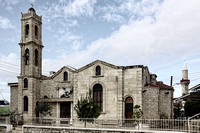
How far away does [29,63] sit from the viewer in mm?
29109

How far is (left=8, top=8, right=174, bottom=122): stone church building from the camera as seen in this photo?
24297 millimetres

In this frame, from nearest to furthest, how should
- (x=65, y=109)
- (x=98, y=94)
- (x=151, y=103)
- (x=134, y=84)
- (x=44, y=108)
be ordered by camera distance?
1. (x=151, y=103)
2. (x=134, y=84)
3. (x=98, y=94)
4. (x=44, y=108)
5. (x=65, y=109)

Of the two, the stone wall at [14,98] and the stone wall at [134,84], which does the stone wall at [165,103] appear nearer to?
the stone wall at [134,84]

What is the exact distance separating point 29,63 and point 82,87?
850cm

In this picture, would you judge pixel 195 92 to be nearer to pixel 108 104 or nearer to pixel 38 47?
pixel 108 104

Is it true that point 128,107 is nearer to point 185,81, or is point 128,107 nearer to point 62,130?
point 62,130

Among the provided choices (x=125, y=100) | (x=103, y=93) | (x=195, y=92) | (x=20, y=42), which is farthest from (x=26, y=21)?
(x=195, y=92)

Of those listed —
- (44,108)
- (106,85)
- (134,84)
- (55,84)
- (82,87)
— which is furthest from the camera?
(55,84)

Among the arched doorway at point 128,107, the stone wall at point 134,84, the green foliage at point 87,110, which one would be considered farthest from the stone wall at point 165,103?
the green foliage at point 87,110

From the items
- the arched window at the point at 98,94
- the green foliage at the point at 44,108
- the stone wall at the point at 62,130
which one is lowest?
the stone wall at the point at 62,130

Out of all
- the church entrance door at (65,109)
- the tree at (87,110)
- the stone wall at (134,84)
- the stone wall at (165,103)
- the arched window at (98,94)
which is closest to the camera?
the tree at (87,110)

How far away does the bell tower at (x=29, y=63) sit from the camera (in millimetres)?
28320

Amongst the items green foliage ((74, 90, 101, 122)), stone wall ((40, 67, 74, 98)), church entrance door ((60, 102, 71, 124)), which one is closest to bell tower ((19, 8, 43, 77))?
stone wall ((40, 67, 74, 98))

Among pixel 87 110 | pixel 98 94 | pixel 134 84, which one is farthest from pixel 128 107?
pixel 87 110
